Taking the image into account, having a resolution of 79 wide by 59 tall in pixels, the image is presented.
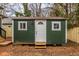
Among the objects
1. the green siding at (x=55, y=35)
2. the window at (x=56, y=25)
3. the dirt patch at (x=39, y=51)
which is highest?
the window at (x=56, y=25)

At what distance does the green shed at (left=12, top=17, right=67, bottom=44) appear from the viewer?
8.26ft

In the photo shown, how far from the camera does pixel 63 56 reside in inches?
99.5

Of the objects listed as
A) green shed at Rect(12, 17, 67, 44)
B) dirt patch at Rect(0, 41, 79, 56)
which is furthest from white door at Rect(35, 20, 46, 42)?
dirt patch at Rect(0, 41, 79, 56)

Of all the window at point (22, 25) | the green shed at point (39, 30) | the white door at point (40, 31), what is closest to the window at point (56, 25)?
the green shed at point (39, 30)

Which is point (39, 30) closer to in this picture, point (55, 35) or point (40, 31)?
point (40, 31)

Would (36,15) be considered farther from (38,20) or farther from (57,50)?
(57,50)

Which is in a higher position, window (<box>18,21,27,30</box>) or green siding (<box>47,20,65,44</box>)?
window (<box>18,21,27,30</box>)

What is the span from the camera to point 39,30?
2.55 meters

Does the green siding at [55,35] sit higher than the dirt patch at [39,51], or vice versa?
the green siding at [55,35]

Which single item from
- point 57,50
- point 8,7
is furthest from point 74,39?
point 8,7

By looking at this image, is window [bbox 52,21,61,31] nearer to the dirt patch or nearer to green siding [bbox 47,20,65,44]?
green siding [bbox 47,20,65,44]

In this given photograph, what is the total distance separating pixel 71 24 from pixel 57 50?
489 mm

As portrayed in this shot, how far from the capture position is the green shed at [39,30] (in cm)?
252

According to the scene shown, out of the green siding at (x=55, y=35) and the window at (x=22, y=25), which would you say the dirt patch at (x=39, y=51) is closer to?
the green siding at (x=55, y=35)
